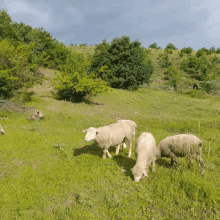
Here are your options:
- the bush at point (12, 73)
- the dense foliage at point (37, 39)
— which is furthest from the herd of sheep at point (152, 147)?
the dense foliage at point (37, 39)

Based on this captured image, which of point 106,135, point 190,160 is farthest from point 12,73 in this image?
point 190,160

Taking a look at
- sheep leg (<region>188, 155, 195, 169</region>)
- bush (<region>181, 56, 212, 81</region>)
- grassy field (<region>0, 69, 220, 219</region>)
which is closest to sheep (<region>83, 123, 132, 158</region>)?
grassy field (<region>0, 69, 220, 219</region>)

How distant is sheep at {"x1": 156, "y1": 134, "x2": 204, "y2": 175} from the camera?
582 cm

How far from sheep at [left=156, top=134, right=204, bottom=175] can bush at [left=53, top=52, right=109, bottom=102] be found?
15105mm

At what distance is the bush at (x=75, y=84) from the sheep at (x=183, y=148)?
49.6ft

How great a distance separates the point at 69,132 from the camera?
10922 mm

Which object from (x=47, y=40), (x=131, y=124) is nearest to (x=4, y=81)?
(x=131, y=124)

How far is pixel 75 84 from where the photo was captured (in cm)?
2086

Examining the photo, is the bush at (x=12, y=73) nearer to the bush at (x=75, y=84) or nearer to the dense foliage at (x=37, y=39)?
the bush at (x=75, y=84)

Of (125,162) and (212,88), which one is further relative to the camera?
(212,88)

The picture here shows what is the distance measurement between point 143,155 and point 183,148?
1.59 metres

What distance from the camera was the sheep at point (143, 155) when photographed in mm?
5395

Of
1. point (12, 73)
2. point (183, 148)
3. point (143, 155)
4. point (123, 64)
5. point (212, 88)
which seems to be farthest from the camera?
point (212, 88)

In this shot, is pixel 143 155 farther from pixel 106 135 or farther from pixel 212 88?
pixel 212 88
